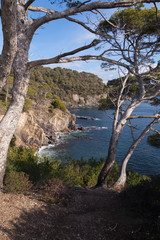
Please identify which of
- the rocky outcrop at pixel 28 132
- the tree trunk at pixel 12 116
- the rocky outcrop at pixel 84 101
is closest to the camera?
the tree trunk at pixel 12 116

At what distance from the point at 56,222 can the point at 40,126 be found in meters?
28.9

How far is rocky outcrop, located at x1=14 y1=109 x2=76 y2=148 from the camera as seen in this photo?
24217mm

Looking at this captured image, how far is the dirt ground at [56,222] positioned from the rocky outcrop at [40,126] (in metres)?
19.1

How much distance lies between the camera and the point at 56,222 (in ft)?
12.5

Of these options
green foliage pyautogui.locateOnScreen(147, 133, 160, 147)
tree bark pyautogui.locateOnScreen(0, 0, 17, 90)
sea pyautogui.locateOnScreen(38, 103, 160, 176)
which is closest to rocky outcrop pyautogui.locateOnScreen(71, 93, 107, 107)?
sea pyautogui.locateOnScreen(38, 103, 160, 176)

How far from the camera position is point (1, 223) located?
328cm

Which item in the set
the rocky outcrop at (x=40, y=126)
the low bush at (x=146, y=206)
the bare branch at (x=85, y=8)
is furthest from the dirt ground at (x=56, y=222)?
the rocky outcrop at (x=40, y=126)

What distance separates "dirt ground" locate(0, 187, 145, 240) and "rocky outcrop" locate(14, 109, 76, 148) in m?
19.1

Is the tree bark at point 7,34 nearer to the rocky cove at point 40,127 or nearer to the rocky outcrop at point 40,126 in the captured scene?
the rocky cove at point 40,127

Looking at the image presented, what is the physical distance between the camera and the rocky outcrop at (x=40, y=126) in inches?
953

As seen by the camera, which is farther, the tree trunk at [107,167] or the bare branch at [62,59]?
the tree trunk at [107,167]

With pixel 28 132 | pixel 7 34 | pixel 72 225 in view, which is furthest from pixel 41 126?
pixel 7 34

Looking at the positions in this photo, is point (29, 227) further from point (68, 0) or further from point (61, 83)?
point (61, 83)


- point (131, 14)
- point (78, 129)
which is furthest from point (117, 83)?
point (78, 129)
